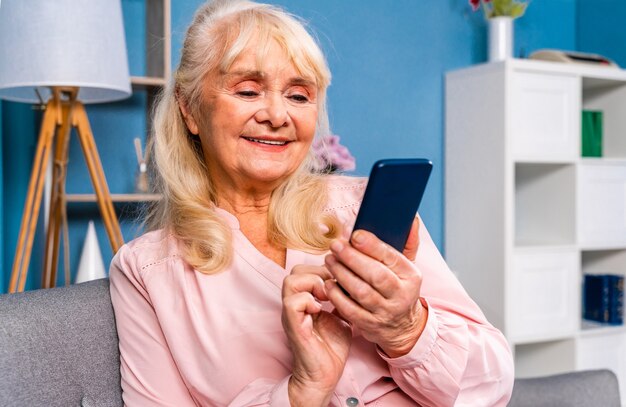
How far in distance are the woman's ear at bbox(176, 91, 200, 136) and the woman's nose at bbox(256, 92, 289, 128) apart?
0.66ft

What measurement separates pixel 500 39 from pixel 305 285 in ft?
8.53

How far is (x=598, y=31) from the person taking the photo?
384 cm

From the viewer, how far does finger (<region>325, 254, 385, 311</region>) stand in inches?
35.2

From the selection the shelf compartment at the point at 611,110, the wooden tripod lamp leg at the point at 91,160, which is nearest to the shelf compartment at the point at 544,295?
the shelf compartment at the point at 611,110

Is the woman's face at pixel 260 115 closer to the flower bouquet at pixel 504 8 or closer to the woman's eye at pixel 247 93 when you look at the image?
the woman's eye at pixel 247 93

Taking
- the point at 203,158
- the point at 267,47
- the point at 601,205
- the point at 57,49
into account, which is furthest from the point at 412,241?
the point at 601,205

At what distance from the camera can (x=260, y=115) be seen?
127 centimetres

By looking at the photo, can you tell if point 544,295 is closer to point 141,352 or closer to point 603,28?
point 603,28

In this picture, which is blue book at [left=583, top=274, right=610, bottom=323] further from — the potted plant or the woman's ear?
the woman's ear

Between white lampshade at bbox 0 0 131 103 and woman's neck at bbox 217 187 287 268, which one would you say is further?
white lampshade at bbox 0 0 131 103

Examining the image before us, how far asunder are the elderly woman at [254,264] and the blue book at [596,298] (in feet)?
7.70

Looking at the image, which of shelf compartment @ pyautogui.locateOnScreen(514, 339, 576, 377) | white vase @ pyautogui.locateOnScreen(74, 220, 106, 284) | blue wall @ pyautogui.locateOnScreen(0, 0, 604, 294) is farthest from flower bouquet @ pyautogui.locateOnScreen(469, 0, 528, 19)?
white vase @ pyautogui.locateOnScreen(74, 220, 106, 284)

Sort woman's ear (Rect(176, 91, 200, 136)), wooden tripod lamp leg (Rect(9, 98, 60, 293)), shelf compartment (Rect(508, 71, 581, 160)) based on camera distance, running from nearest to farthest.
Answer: woman's ear (Rect(176, 91, 200, 136))
wooden tripod lamp leg (Rect(9, 98, 60, 293))
shelf compartment (Rect(508, 71, 581, 160))

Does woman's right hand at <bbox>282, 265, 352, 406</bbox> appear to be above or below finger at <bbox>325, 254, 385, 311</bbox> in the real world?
below
